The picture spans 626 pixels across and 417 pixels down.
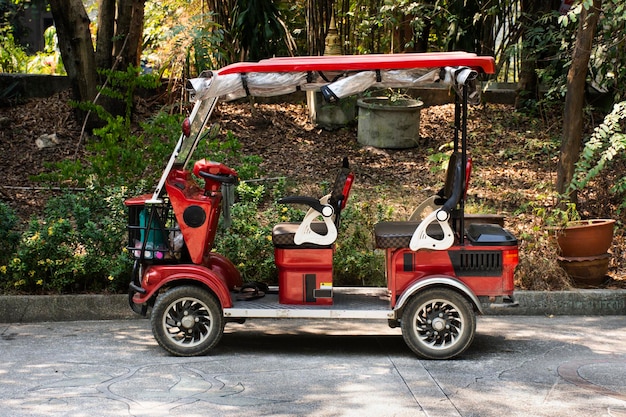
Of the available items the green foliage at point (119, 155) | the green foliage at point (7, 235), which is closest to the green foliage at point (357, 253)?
the green foliage at point (119, 155)

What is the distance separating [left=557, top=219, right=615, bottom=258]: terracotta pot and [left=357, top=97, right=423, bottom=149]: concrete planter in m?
4.16

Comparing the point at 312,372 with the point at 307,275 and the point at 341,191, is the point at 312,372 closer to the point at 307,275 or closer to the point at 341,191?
the point at 307,275

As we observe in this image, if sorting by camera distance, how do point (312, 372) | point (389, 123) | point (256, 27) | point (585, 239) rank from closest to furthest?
point (312, 372), point (585, 239), point (389, 123), point (256, 27)

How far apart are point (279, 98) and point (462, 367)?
8.18 meters

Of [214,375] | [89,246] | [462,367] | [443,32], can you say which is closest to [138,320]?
[89,246]

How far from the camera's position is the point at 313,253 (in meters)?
7.54

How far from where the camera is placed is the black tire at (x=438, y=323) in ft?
24.2

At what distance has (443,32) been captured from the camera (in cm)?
1575

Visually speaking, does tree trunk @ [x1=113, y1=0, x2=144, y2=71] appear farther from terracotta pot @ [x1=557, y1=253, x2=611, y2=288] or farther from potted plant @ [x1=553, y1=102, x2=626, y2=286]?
terracotta pot @ [x1=557, y1=253, x2=611, y2=288]

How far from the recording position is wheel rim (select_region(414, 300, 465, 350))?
24.3 feet

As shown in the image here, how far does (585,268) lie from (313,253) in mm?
3344

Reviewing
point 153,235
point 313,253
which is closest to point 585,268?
point 313,253

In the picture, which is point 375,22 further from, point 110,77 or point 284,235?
point 284,235

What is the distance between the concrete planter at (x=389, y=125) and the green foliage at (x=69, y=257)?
4940mm
